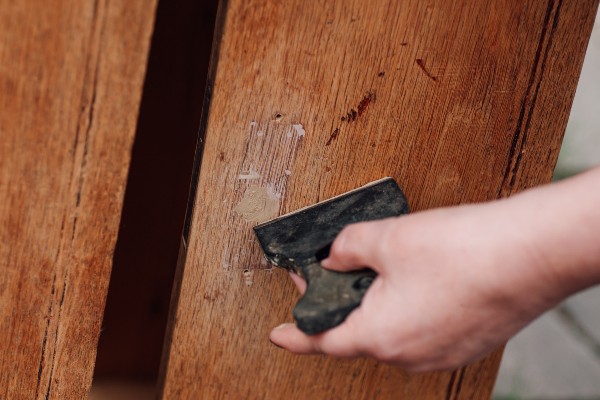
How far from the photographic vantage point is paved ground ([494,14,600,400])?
2.14 m

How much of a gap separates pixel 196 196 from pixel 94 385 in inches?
31.4

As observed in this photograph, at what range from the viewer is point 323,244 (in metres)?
0.74

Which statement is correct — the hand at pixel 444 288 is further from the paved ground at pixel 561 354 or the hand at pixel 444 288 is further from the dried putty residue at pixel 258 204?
the paved ground at pixel 561 354

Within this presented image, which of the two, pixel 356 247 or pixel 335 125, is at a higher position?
pixel 335 125

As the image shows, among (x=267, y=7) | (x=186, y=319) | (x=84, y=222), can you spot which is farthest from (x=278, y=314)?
(x=267, y=7)

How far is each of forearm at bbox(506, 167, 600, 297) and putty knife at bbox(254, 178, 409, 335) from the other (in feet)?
0.56

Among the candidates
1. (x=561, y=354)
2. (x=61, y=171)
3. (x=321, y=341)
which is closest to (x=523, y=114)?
(x=321, y=341)

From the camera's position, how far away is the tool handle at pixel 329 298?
68cm

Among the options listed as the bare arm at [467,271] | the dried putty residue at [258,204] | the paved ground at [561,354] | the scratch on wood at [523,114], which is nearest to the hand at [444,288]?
the bare arm at [467,271]

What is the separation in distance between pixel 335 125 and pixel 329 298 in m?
0.21

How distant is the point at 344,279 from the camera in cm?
71

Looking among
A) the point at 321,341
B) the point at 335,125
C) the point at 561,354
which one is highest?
the point at 335,125

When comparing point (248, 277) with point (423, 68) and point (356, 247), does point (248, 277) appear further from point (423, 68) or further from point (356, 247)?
point (423, 68)

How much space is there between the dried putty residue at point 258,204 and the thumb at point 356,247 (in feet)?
0.35
